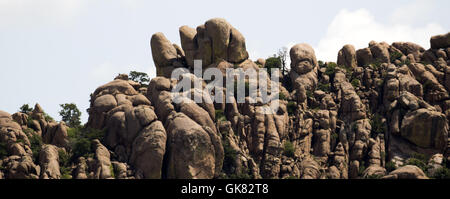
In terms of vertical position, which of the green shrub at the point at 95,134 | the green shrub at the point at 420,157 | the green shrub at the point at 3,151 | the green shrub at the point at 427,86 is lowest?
the green shrub at the point at 3,151

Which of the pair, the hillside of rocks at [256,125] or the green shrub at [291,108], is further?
the green shrub at [291,108]

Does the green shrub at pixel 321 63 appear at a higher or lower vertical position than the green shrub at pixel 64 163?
higher

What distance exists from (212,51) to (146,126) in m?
21.8

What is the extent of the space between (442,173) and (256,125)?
80.7 ft

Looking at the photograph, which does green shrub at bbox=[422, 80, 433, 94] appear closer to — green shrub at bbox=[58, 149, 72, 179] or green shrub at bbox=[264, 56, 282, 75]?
green shrub at bbox=[264, 56, 282, 75]

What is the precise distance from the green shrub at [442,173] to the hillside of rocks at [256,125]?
152mm

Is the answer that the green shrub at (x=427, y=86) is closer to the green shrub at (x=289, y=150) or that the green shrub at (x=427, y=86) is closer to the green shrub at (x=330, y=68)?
the green shrub at (x=330, y=68)

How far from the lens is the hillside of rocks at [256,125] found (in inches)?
4801

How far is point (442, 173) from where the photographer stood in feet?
413

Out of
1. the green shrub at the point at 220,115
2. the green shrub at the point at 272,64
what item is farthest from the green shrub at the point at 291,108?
the green shrub at the point at 220,115

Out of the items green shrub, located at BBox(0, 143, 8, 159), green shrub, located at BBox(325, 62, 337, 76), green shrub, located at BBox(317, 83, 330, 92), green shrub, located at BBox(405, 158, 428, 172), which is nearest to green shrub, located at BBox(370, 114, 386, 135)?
green shrub, located at BBox(317, 83, 330, 92)

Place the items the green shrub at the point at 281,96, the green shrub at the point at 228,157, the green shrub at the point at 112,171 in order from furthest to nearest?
the green shrub at the point at 281,96, the green shrub at the point at 228,157, the green shrub at the point at 112,171

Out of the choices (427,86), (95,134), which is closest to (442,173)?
(427,86)
